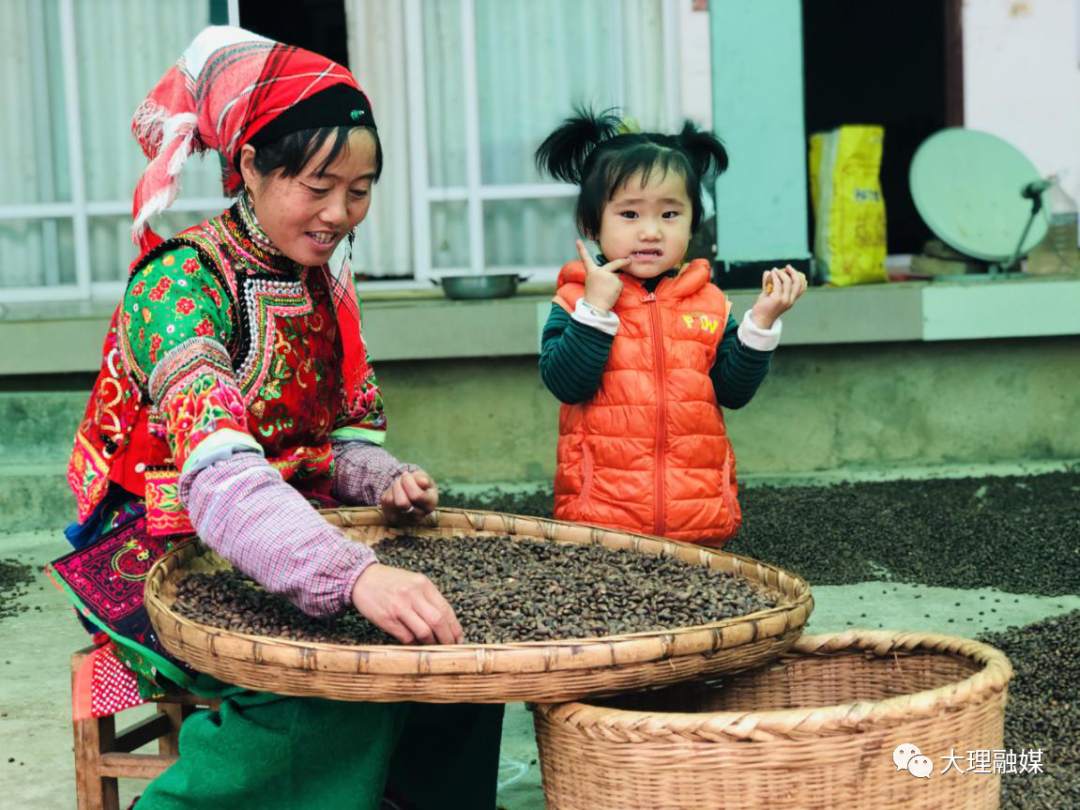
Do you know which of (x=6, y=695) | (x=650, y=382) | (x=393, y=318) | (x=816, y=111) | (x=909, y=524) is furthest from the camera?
(x=816, y=111)

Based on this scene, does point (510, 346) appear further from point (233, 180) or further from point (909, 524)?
point (233, 180)

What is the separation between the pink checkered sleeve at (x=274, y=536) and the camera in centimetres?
192

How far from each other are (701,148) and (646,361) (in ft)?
1.72

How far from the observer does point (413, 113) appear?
236 inches

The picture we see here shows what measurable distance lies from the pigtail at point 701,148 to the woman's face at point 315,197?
42.0 inches

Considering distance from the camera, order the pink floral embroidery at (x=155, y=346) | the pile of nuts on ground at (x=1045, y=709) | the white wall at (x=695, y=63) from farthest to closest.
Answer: the white wall at (x=695, y=63), the pile of nuts on ground at (x=1045, y=709), the pink floral embroidery at (x=155, y=346)

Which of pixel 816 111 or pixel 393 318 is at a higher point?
pixel 816 111

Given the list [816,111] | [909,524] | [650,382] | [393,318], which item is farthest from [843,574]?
[816,111]

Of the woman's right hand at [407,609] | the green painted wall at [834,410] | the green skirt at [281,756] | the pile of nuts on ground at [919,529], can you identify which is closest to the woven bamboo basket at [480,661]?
the woman's right hand at [407,609]

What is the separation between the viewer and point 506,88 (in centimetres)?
608

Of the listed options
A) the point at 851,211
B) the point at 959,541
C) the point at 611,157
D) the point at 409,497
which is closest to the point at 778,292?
the point at 611,157

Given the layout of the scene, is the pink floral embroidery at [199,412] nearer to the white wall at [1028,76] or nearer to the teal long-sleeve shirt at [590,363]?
the teal long-sleeve shirt at [590,363]

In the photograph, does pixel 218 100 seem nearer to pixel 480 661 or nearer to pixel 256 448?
pixel 256 448

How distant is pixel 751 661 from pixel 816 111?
11783 millimetres
